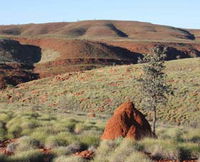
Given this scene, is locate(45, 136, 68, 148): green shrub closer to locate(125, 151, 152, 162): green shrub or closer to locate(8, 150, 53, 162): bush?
locate(8, 150, 53, 162): bush

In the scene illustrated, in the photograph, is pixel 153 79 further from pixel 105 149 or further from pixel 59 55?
pixel 59 55

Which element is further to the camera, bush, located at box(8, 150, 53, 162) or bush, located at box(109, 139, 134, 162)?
bush, located at box(8, 150, 53, 162)

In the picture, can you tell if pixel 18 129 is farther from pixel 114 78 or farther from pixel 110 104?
pixel 114 78

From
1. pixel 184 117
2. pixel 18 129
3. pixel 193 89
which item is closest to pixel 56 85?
pixel 193 89

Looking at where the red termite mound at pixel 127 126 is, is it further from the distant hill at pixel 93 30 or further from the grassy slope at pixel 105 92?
the distant hill at pixel 93 30

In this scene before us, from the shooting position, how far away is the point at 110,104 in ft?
134

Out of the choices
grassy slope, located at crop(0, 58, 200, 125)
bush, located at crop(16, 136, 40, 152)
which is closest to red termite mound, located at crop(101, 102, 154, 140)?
bush, located at crop(16, 136, 40, 152)

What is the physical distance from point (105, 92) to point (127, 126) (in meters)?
29.8

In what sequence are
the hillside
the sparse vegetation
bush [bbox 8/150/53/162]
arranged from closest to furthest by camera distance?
1. the sparse vegetation
2. bush [bbox 8/150/53/162]
3. the hillside

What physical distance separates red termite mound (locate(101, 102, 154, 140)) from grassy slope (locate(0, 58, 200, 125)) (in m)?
16.5

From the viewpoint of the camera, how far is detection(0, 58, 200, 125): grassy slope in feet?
118

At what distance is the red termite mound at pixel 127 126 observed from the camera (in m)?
15.1

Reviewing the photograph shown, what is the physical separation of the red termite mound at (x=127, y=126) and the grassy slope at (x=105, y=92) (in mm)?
16503

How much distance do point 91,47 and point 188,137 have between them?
248 ft
